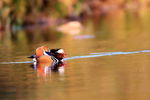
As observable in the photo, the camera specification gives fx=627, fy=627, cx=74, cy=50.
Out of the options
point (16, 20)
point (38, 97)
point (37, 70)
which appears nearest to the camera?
point (38, 97)

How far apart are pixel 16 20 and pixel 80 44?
10.8m

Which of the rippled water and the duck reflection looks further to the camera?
the duck reflection

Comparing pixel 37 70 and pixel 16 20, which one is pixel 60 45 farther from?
pixel 16 20

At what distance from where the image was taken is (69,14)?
34.0 meters

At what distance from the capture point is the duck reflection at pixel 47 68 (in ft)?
42.0

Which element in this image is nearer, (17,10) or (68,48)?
(68,48)

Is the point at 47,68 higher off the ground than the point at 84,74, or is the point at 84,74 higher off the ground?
the point at 47,68

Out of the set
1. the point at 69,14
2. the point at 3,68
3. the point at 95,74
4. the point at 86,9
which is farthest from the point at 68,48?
the point at 86,9

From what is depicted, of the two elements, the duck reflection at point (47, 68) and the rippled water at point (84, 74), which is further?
the duck reflection at point (47, 68)

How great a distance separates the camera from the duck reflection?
42.0 feet

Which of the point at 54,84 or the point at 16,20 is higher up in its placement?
the point at 16,20

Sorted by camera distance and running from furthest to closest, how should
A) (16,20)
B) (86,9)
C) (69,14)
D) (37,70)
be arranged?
(86,9) → (69,14) → (16,20) → (37,70)

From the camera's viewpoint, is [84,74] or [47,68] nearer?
[84,74]

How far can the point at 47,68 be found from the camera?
13.5 m
